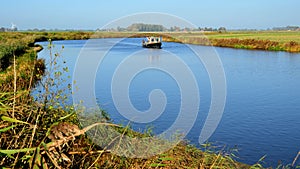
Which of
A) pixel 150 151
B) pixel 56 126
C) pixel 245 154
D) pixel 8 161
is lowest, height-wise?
pixel 245 154

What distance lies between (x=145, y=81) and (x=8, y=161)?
10073 mm

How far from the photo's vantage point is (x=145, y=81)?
447 inches

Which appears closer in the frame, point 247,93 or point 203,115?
point 203,115

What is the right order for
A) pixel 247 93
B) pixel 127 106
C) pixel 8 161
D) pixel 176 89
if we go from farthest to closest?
pixel 247 93 < pixel 176 89 < pixel 127 106 < pixel 8 161

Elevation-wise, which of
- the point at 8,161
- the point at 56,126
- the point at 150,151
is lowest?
the point at 150,151

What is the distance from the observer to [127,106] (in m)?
7.83

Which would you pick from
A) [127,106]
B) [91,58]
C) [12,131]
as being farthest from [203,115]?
[12,131]

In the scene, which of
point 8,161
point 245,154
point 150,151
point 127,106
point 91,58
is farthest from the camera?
point 91,58

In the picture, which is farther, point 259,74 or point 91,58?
point 259,74

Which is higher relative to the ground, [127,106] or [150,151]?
[150,151]

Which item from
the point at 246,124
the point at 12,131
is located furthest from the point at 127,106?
the point at 12,131

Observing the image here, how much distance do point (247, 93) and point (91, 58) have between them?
5069 millimetres

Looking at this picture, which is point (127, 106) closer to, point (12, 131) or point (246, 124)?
point (246, 124)

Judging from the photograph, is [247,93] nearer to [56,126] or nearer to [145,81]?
[145,81]
